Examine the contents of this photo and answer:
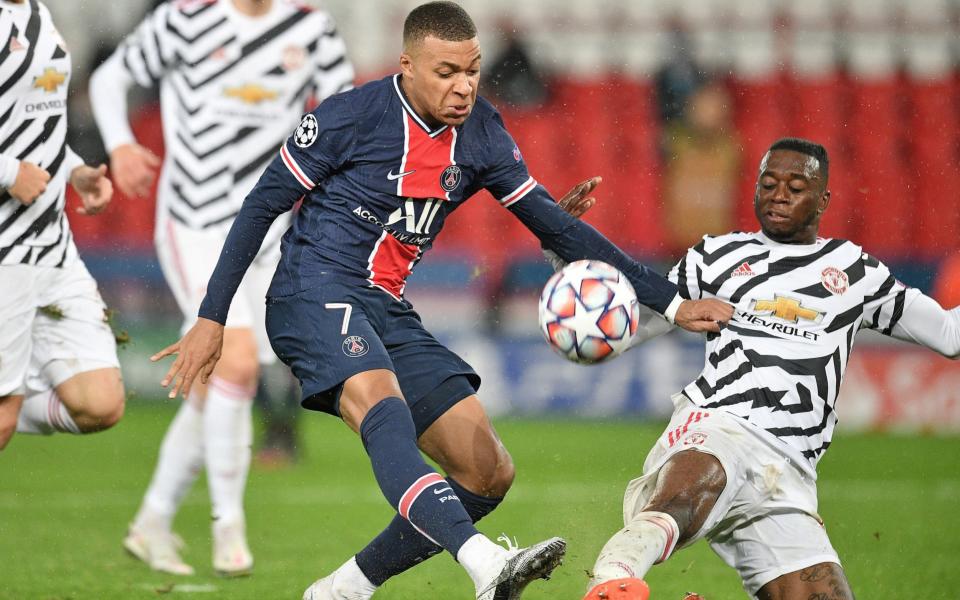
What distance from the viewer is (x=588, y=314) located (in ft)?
14.2

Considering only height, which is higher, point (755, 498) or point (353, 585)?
point (755, 498)

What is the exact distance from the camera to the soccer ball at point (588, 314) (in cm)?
433

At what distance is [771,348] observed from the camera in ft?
14.9

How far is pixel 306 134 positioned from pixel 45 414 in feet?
7.17

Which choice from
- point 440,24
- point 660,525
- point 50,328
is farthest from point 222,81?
point 660,525

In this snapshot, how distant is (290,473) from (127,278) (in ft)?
11.3

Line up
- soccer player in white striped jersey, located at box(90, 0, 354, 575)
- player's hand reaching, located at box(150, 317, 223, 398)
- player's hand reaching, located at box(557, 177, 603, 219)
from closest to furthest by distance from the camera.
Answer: player's hand reaching, located at box(150, 317, 223, 398)
player's hand reaching, located at box(557, 177, 603, 219)
soccer player in white striped jersey, located at box(90, 0, 354, 575)

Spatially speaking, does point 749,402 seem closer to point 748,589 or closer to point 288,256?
point 748,589

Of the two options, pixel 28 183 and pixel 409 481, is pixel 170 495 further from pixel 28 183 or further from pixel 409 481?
pixel 409 481

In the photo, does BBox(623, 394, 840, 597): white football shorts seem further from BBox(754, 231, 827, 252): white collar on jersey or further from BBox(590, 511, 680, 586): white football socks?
BBox(754, 231, 827, 252): white collar on jersey

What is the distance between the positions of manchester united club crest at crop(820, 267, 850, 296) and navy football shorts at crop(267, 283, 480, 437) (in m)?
1.29

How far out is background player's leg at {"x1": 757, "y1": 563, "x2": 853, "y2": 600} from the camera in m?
4.32

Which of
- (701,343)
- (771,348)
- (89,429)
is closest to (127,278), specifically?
(701,343)

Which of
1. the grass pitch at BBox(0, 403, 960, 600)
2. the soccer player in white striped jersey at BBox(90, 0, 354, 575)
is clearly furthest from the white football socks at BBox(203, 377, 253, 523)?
the soccer player in white striped jersey at BBox(90, 0, 354, 575)
